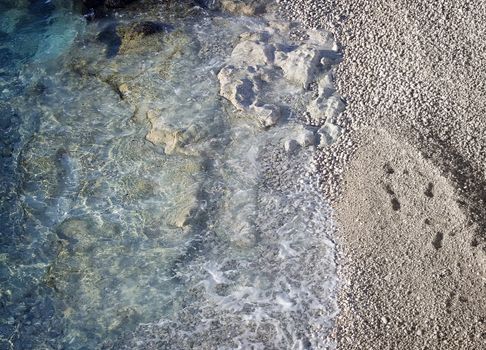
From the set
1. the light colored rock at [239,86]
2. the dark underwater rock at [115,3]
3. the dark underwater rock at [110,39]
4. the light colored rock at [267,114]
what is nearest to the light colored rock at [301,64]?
the light colored rock at [239,86]

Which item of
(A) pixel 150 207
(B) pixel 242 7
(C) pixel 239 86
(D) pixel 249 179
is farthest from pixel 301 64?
(A) pixel 150 207

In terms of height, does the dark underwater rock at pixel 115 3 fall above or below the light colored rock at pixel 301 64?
above

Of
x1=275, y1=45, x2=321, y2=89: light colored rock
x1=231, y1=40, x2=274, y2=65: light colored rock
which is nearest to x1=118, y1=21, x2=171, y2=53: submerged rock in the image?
x1=231, y1=40, x2=274, y2=65: light colored rock

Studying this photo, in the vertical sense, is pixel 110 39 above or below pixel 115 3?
below

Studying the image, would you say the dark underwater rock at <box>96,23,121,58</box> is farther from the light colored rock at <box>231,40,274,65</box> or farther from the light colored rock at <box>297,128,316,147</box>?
the light colored rock at <box>297,128,316,147</box>

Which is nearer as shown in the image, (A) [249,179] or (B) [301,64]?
(A) [249,179]

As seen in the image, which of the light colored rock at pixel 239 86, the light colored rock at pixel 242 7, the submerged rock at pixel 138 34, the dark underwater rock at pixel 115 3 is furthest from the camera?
the dark underwater rock at pixel 115 3

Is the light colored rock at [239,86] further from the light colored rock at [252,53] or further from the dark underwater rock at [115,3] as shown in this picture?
the dark underwater rock at [115,3]

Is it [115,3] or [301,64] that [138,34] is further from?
[301,64]
